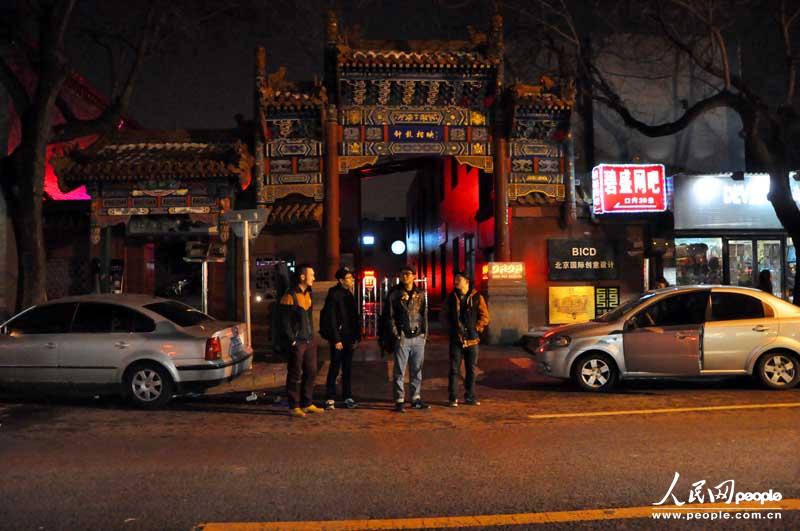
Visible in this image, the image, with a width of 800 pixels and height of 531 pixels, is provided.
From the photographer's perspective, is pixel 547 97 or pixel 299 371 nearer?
pixel 299 371

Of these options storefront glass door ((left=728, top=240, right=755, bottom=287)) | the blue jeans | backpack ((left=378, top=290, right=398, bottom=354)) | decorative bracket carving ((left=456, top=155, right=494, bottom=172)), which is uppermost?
decorative bracket carving ((left=456, top=155, right=494, bottom=172))

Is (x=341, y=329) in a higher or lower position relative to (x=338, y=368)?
higher

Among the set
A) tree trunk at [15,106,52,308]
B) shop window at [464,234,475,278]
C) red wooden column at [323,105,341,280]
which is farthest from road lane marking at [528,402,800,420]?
shop window at [464,234,475,278]

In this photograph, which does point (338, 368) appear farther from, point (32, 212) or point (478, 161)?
point (478, 161)

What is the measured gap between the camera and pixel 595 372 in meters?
9.45

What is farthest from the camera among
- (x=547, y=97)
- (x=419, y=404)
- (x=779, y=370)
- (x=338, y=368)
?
(x=547, y=97)

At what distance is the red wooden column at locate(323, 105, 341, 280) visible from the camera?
14.9 m

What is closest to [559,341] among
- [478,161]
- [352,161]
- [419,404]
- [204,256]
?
[419,404]

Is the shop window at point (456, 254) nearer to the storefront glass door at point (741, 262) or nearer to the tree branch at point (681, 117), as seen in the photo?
the tree branch at point (681, 117)

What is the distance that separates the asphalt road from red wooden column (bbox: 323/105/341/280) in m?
6.09

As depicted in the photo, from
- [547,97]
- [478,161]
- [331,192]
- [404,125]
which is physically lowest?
[331,192]

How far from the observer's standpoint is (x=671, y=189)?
52.3 feet

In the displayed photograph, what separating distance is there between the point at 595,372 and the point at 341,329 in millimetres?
3826

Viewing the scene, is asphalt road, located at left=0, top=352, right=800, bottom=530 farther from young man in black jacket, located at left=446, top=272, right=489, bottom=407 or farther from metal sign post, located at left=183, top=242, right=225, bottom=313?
metal sign post, located at left=183, top=242, right=225, bottom=313
